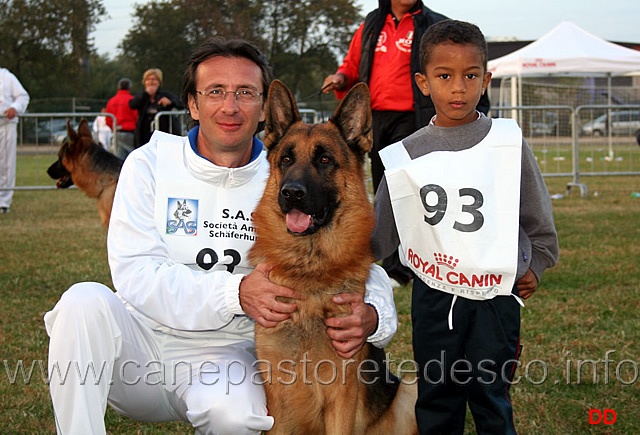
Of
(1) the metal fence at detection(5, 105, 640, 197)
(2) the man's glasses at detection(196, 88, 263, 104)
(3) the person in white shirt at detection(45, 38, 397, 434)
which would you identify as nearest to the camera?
(3) the person in white shirt at detection(45, 38, 397, 434)

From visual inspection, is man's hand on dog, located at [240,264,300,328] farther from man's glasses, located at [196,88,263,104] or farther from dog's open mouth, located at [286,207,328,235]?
man's glasses, located at [196,88,263,104]

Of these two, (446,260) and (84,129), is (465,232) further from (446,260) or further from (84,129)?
(84,129)

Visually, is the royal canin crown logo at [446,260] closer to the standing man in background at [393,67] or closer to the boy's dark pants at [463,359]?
the boy's dark pants at [463,359]

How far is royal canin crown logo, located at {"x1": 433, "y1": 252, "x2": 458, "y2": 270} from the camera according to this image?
2977 mm

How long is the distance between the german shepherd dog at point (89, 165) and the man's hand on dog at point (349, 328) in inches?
247

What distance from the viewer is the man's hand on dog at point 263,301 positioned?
285 cm

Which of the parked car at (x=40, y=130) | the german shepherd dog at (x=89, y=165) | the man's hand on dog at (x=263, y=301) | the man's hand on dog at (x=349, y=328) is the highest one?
the parked car at (x=40, y=130)

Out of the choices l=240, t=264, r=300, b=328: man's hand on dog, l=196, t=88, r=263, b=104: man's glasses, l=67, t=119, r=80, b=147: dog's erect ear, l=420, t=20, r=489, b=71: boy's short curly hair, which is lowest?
l=240, t=264, r=300, b=328: man's hand on dog

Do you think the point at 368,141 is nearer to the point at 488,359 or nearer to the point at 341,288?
the point at 341,288

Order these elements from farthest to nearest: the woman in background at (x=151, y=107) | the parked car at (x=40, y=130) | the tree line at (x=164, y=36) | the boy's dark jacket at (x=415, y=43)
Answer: the tree line at (x=164, y=36)
the parked car at (x=40, y=130)
the woman in background at (x=151, y=107)
the boy's dark jacket at (x=415, y=43)

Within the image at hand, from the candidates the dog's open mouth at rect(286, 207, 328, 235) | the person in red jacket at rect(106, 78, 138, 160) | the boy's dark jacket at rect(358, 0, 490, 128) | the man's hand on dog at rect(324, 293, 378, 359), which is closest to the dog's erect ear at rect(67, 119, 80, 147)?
the boy's dark jacket at rect(358, 0, 490, 128)

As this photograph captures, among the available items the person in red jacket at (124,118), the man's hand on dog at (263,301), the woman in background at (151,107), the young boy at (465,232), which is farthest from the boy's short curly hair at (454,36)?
the person in red jacket at (124,118)

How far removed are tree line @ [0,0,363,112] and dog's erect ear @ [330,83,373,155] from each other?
38.9m

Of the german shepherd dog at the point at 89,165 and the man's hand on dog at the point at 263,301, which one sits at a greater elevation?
the german shepherd dog at the point at 89,165
